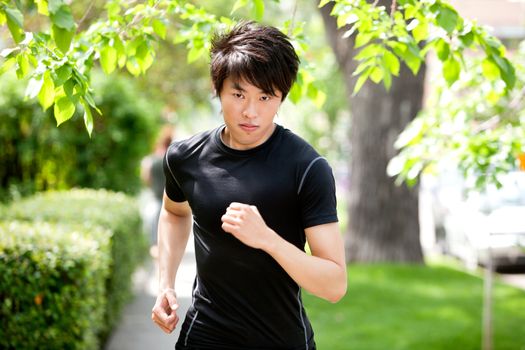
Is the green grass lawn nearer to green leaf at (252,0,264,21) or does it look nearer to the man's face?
green leaf at (252,0,264,21)

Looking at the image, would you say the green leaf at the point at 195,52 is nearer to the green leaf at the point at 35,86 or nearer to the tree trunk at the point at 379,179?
the green leaf at the point at 35,86

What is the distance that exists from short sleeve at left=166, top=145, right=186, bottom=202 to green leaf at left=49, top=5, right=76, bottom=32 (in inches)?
24.2

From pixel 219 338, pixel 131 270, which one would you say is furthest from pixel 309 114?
pixel 219 338

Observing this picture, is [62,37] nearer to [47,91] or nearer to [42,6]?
[42,6]

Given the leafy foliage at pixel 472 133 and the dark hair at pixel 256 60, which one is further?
the leafy foliage at pixel 472 133

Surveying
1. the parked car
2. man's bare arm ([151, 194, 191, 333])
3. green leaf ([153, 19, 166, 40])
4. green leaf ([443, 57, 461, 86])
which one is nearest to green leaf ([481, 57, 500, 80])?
green leaf ([443, 57, 461, 86])

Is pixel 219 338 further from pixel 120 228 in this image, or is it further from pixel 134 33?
pixel 120 228

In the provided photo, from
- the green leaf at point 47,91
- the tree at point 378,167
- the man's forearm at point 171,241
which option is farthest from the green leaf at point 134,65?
the tree at point 378,167

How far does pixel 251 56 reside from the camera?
2.66 m

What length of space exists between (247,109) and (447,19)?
117 centimetres

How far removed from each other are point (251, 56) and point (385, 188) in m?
9.30

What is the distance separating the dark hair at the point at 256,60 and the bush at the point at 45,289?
2.50 m

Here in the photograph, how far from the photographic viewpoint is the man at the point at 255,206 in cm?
263

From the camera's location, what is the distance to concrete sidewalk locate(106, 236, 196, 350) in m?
7.45
